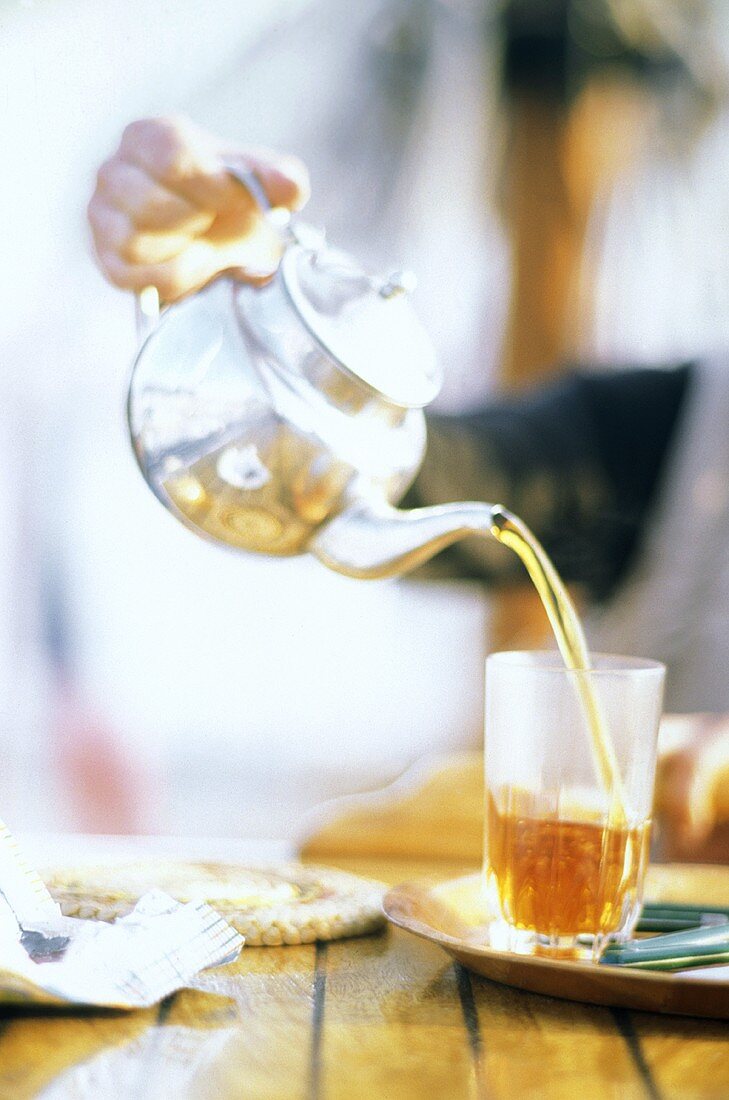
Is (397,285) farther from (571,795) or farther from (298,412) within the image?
(571,795)

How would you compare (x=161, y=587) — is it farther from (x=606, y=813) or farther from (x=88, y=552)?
(x=606, y=813)

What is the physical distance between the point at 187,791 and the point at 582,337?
1.65m

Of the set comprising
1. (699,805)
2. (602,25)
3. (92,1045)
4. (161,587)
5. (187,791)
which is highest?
(602,25)

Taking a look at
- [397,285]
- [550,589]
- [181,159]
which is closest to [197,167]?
[181,159]

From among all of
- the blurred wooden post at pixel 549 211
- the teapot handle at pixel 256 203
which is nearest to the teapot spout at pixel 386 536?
the teapot handle at pixel 256 203

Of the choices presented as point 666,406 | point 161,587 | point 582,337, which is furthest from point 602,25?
point 161,587

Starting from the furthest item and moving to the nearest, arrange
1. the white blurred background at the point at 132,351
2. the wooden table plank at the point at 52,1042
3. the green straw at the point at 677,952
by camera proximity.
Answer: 1. the white blurred background at the point at 132,351
2. the green straw at the point at 677,952
3. the wooden table plank at the point at 52,1042

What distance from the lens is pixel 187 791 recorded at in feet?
10.5

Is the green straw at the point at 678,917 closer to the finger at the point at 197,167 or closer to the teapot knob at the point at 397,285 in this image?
the teapot knob at the point at 397,285

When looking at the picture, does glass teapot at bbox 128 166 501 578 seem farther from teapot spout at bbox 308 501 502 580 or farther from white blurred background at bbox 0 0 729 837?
white blurred background at bbox 0 0 729 837

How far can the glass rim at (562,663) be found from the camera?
0.49m

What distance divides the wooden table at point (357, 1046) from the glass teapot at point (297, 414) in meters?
0.19

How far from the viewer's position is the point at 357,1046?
39 centimetres

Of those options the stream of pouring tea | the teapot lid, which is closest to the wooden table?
the stream of pouring tea
